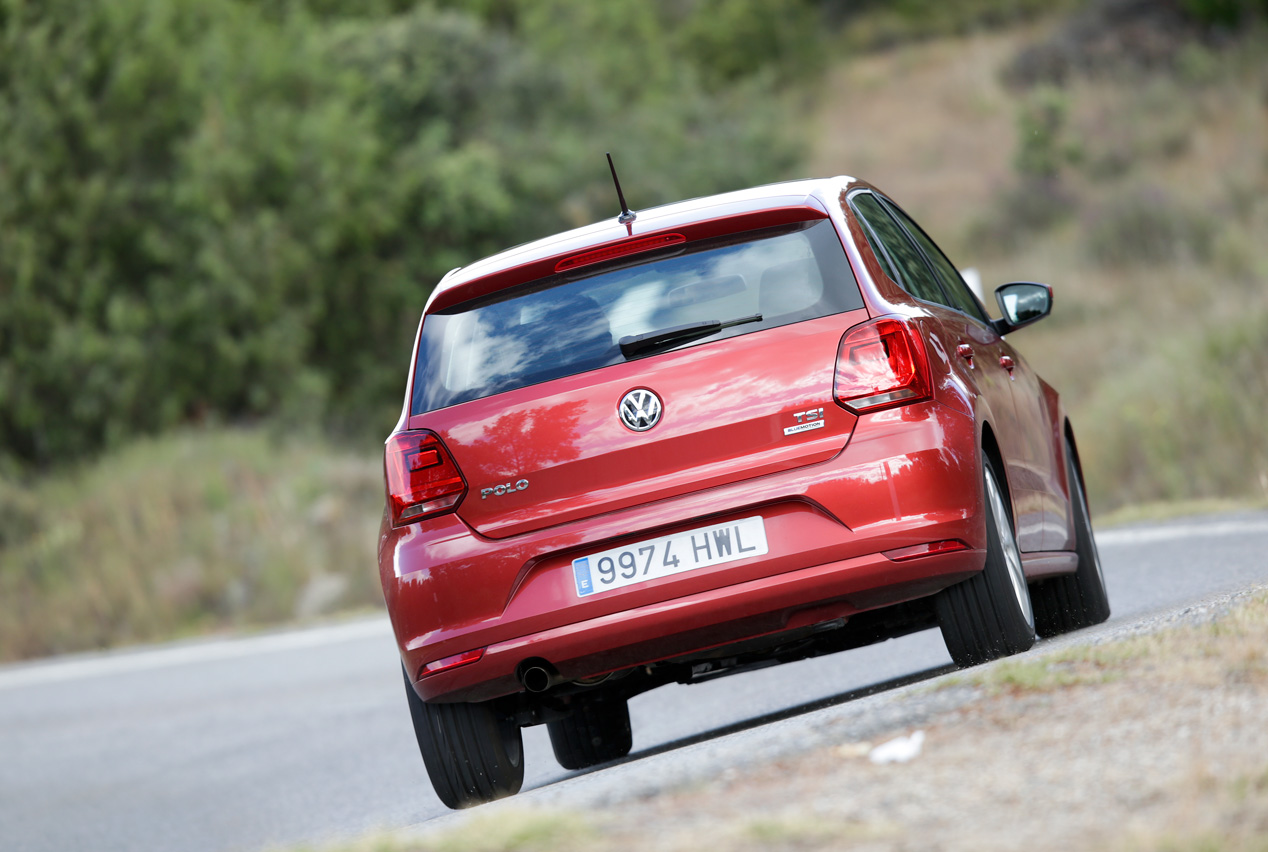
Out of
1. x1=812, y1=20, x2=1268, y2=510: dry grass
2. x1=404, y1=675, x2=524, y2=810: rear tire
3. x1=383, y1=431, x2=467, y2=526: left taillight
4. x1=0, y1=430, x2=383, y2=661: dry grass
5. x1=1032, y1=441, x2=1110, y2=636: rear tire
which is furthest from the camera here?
x1=0, y1=430, x2=383, y2=661: dry grass

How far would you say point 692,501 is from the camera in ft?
17.6

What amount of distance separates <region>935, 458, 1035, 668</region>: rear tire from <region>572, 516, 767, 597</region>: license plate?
805mm

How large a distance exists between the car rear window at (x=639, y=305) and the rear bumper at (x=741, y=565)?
46 centimetres

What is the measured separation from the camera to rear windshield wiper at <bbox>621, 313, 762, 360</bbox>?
18.0ft

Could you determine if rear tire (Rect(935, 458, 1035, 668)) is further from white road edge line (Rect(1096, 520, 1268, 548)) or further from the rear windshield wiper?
white road edge line (Rect(1096, 520, 1268, 548))

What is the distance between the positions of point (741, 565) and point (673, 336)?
29.3 inches

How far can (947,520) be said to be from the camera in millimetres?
5414

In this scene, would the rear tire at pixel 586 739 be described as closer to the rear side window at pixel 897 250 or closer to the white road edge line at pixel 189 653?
the rear side window at pixel 897 250

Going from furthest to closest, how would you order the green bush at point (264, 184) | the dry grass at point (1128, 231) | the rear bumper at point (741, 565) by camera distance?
1. the green bush at point (264, 184)
2. the dry grass at point (1128, 231)
3. the rear bumper at point (741, 565)

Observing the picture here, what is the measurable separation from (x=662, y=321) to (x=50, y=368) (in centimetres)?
2187

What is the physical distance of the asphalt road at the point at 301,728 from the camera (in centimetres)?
752

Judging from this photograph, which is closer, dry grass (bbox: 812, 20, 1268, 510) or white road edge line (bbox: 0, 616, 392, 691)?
white road edge line (bbox: 0, 616, 392, 691)

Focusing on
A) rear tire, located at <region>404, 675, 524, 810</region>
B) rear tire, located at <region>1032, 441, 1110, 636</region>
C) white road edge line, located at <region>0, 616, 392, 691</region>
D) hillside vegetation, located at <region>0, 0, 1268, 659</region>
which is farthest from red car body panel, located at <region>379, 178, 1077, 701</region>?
white road edge line, located at <region>0, 616, 392, 691</region>

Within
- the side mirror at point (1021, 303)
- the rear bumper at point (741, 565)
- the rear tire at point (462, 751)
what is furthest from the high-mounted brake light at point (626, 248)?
the side mirror at point (1021, 303)
